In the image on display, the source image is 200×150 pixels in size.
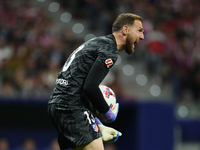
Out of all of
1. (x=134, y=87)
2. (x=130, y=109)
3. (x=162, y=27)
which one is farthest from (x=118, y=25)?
(x=162, y=27)

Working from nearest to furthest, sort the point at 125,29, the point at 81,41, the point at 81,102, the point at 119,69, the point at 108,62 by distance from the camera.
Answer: the point at 108,62
the point at 81,102
the point at 125,29
the point at 81,41
the point at 119,69

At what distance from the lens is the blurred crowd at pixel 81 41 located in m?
8.55

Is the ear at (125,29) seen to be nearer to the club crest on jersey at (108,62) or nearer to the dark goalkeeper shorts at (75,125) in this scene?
the club crest on jersey at (108,62)

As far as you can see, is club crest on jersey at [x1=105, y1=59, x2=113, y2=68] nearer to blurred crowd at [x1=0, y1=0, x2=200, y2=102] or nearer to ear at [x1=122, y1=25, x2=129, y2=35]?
ear at [x1=122, y1=25, x2=129, y2=35]

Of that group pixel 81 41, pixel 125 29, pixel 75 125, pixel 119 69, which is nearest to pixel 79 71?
pixel 75 125

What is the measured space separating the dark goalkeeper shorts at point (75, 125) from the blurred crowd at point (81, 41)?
15.0 ft

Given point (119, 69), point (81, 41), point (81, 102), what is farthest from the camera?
point (119, 69)

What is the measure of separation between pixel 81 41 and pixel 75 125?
23.5ft

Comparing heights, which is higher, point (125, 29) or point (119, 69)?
point (125, 29)

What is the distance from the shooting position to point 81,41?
1065cm

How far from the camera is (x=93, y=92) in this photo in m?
3.47

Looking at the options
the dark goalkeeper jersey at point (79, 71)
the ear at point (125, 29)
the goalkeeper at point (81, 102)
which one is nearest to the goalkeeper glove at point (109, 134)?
the goalkeeper at point (81, 102)

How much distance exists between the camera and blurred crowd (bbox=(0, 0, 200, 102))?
28.0 ft

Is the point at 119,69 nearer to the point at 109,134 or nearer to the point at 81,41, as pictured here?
the point at 81,41
